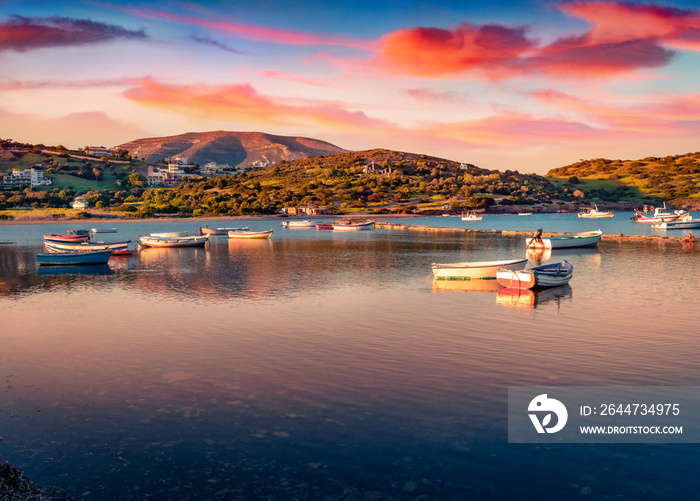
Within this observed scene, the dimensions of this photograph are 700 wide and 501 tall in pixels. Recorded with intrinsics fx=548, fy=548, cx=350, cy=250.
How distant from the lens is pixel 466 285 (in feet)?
134

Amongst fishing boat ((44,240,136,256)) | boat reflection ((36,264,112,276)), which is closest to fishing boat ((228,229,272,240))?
fishing boat ((44,240,136,256))

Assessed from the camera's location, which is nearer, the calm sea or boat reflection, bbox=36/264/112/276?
the calm sea

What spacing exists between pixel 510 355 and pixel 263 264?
40.0 meters

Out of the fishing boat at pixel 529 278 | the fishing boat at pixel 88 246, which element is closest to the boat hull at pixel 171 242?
the fishing boat at pixel 88 246

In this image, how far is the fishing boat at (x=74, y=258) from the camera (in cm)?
5750

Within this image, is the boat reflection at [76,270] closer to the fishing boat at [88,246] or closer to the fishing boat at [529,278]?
the fishing boat at [88,246]

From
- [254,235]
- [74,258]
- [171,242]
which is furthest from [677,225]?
[74,258]

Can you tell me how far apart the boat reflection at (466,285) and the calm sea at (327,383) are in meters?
0.83

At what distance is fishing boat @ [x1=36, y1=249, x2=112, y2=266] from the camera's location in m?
57.5

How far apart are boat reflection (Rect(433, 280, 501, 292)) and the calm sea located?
2.74ft

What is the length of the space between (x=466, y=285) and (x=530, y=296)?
18.5 feet

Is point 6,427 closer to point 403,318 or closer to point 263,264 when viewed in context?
point 403,318

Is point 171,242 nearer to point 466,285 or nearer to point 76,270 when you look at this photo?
point 76,270

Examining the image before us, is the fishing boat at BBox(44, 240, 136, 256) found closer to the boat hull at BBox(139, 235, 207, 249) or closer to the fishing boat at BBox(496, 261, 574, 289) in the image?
the boat hull at BBox(139, 235, 207, 249)
